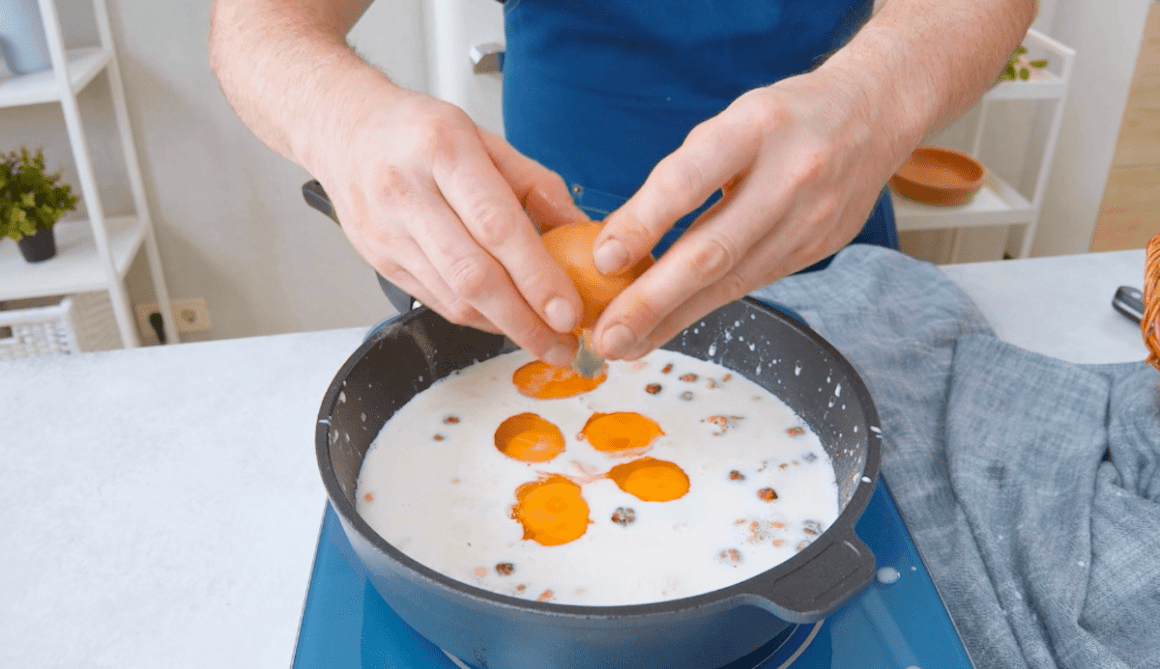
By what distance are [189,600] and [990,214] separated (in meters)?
2.43

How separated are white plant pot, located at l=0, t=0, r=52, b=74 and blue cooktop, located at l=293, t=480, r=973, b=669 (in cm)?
195

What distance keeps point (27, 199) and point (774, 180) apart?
81.8 inches

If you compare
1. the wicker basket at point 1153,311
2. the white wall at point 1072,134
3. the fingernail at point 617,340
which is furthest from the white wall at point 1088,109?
the fingernail at point 617,340

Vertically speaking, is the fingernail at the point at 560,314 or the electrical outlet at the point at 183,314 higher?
the fingernail at the point at 560,314

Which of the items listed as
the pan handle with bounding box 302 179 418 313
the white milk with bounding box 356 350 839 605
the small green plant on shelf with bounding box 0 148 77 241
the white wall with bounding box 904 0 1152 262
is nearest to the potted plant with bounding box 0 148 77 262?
the small green plant on shelf with bounding box 0 148 77 241

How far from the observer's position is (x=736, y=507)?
89cm

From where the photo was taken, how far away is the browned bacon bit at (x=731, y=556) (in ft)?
2.70

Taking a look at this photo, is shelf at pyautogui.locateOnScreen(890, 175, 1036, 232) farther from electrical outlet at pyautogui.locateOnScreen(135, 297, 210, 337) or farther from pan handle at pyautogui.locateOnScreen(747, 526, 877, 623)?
electrical outlet at pyautogui.locateOnScreen(135, 297, 210, 337)

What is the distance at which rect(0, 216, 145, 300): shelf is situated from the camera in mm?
2229

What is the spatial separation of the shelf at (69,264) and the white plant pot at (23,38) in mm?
473

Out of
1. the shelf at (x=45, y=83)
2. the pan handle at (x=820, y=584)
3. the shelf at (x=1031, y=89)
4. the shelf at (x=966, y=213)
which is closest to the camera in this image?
the pan handle at (x=820, y=584)

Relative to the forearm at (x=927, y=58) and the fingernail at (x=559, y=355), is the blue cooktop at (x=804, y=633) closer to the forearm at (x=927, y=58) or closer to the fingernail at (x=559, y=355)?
the fingernail at (x=559, y=355)

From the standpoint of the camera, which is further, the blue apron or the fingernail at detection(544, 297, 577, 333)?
the blue apron

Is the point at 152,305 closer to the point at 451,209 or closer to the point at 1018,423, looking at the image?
the point at 451,209
